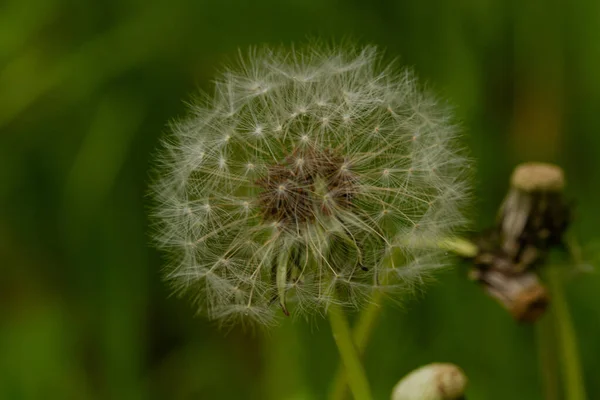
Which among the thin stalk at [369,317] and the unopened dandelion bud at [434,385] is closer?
the unopened dandelion bud at [434,385]

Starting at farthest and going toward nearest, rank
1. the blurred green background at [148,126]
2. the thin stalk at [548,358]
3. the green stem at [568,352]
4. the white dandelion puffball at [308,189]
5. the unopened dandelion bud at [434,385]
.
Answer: the blurred green background at [148,126] < the thin stalk at [548,358] < the green stem at [568,352] < the white dandelion puffball at [308,189] < the unopened dandelion bud at [434,385]

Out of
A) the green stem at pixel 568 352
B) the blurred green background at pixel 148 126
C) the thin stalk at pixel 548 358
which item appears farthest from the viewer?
the blurred green background at pixel 148 126

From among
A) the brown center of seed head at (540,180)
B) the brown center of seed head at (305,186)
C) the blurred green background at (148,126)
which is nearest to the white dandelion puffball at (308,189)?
the brown center of seed head at (305,186)

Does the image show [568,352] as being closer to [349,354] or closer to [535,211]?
[535,211]

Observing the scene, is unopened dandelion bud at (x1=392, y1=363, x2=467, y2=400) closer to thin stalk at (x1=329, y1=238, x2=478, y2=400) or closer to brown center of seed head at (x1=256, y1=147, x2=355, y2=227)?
thin stalk at (x1=329, y1=238, x2=478, y2=400)

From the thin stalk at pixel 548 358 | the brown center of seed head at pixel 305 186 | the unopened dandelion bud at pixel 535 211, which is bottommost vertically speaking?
the thin stalk at pixel 548 358

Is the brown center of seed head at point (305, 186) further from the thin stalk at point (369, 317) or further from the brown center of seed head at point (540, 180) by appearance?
the brown center of seed head at point (540, 180)

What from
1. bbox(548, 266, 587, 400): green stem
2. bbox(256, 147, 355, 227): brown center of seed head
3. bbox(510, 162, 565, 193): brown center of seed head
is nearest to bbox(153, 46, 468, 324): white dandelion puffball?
bbox(256, 147, 355, 227): brown center of seed head

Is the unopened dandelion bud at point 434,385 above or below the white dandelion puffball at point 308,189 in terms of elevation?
below
